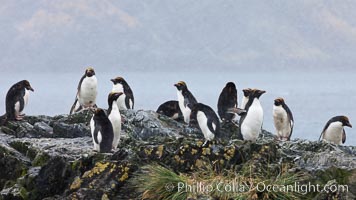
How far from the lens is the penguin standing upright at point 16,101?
49.7ft

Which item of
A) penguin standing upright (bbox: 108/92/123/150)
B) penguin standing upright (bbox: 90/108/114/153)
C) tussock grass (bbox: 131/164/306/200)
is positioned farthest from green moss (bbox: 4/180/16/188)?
penguin standing upright (bbox: 108/92/123/150)

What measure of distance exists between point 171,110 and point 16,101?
3.58m

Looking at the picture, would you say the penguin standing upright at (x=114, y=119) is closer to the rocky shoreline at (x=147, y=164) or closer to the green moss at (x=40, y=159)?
the rocky shoreline at (x=147, y=164)

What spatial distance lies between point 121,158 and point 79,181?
75 centimetres

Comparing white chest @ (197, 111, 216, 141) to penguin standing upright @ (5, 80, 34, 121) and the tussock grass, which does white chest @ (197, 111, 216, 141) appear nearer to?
penguin standing upright @ (5, 80, 34, 121)

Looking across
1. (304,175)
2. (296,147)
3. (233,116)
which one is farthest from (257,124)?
(304,175)

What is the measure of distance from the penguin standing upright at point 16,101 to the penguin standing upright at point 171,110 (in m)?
2.94

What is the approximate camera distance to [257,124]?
1323 cm

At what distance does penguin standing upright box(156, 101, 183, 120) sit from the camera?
1760 centimetres

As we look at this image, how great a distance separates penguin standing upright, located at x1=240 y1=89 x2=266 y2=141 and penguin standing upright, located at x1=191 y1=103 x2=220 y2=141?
2.89ft

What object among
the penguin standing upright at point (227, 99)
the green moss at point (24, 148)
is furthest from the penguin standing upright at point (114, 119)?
the penguin standing upright at point (227, 99)

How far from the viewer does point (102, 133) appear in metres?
11.8

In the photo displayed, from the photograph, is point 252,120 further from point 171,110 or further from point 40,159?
point 171,110

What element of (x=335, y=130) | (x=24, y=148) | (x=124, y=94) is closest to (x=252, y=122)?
(x=335, y=130)
